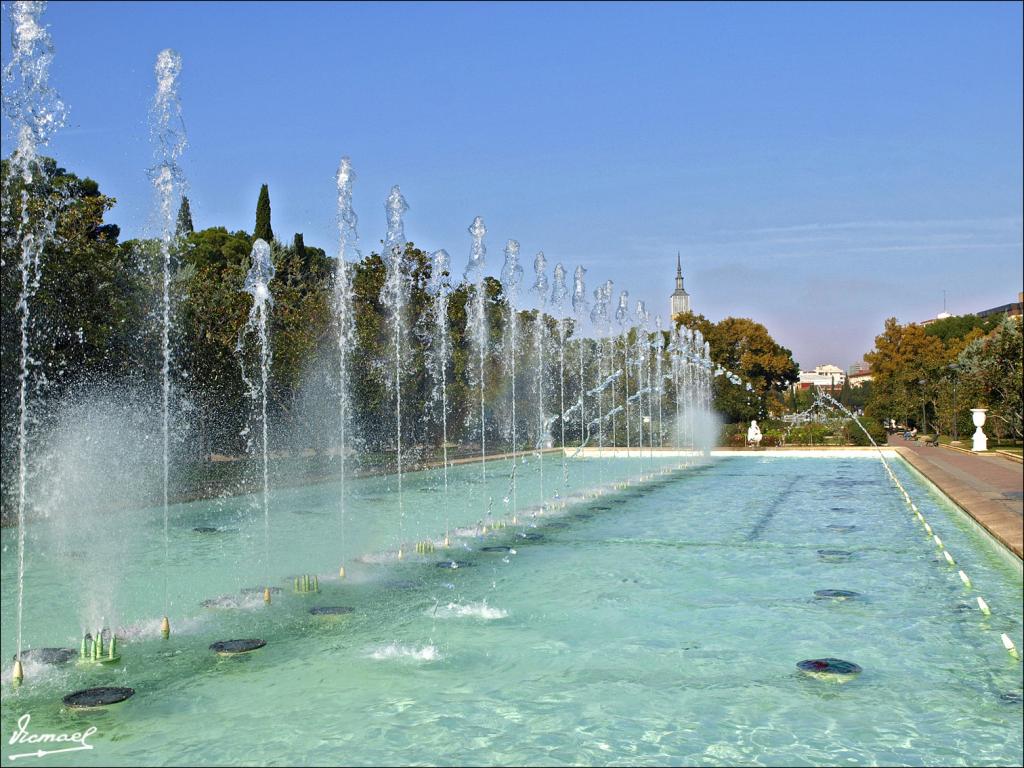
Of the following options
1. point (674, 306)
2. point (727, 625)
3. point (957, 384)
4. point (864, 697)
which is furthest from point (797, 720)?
point (674, 306)

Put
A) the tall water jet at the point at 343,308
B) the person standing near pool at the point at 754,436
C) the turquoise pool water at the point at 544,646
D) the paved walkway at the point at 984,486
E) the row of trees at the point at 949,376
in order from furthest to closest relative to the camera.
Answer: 1. the person standing near pool at the point at 754,436
2. the row of trees at the point at 949,376
3. the tall water jet at the point at 343,308
4. the turquoise pool water at the point at 544,646
5. the paved walkway at the point at 984,486

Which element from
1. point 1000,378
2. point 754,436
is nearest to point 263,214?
point 754,436

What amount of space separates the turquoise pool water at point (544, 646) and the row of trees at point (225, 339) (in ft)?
13.6

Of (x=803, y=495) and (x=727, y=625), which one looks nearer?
(x=727, y=625)

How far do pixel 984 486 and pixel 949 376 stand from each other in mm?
31179

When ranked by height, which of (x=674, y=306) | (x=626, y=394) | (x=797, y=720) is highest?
(x=674, y=306)

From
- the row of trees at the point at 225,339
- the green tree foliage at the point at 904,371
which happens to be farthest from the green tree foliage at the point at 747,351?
the row of trees at the point at 225,339

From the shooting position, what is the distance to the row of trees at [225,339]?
52.1 ft

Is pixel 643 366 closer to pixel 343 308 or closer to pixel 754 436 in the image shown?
pixel 754 436

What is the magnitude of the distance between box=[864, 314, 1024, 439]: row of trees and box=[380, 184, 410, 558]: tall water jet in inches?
398

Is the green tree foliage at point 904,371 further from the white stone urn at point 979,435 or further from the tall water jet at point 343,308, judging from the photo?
the tall water jet at point 343,308

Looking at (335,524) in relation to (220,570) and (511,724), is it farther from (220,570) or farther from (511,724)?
(511,724)

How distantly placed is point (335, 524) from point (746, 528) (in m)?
5.60

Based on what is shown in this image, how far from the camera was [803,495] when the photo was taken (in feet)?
58.6
